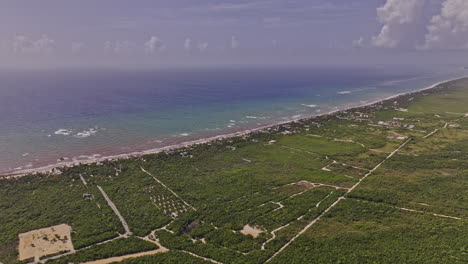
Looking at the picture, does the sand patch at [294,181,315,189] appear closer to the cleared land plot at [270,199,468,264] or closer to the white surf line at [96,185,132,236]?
the cleared land plot at [270,199,468,264]

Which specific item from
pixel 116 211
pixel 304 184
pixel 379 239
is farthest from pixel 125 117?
pixel 379 239

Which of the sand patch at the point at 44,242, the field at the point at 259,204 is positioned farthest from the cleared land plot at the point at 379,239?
the sand patch at the point at 44,242

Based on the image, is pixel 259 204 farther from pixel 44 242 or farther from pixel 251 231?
pixel 44 242

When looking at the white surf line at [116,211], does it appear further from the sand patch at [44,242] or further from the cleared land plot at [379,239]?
the cleared land plot at [379,239]

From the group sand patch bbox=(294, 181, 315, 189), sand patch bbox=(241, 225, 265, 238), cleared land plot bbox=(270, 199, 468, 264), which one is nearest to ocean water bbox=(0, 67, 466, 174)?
sand patch bbox=(294, 181, 315, 189)

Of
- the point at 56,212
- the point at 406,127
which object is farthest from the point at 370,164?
the point at 56,212
